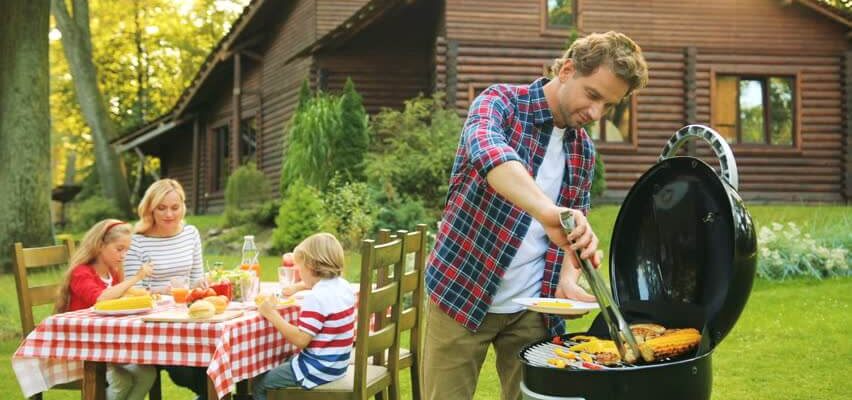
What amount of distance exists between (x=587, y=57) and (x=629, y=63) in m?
0.12

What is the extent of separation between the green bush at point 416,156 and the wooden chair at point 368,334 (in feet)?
30.8

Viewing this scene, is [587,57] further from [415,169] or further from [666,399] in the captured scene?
[415,169]

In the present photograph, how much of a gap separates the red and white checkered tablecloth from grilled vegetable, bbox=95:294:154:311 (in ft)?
0.15

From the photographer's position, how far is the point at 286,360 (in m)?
4.69

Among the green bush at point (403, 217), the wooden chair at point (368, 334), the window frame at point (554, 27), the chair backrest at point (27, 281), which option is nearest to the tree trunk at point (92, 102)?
the window frame at point (554, 27)

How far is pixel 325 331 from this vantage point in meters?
4.32

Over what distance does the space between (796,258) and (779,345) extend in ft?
10.9

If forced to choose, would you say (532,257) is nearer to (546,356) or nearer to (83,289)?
(546,356)

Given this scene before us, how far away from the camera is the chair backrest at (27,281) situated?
5.09 metres

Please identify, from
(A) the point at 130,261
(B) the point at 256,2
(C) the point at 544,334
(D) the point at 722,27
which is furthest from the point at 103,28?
(C) the point at 544,334

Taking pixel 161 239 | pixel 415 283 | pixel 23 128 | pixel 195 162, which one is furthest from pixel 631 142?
pixel 415 283

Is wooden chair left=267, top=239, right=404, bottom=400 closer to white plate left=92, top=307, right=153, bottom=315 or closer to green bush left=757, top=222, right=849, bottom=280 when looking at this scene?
white plate left=92, top=307, right=153, bottom=315

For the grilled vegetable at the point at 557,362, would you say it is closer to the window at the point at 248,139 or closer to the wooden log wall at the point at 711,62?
the wooden log wall at the point at 711,62

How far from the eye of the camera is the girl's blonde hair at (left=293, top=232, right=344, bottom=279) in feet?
14.0
